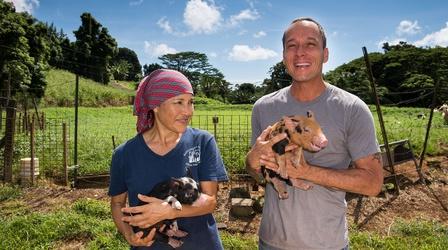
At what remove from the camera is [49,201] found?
8797 mm

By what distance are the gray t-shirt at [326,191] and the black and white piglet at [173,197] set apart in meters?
0.62

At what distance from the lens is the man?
249 centimetres

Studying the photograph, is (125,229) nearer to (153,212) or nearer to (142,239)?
(142,239)

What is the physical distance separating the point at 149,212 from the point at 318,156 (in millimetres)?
1194

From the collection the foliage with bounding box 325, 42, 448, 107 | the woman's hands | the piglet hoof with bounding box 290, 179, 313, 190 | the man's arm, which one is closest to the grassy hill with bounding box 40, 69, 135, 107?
the foliage with bounding box 325, 42, 448, 107

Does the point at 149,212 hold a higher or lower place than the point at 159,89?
lower

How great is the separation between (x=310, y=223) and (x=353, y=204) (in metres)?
6.62

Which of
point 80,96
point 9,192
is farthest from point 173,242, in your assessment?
point 80,96

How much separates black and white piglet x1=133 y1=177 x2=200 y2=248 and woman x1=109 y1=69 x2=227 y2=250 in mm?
48

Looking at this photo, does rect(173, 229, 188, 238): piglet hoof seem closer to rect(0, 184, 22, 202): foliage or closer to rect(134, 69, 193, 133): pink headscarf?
rect(134, 69, 193, 133): pink headscarf

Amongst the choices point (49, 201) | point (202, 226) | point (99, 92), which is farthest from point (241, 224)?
point (99, 92)

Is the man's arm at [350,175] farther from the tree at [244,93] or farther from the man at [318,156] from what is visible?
the tree at [244,93]

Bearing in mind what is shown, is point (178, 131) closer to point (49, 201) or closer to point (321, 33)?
point (321, 33)

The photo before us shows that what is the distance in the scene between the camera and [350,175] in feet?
8.02
